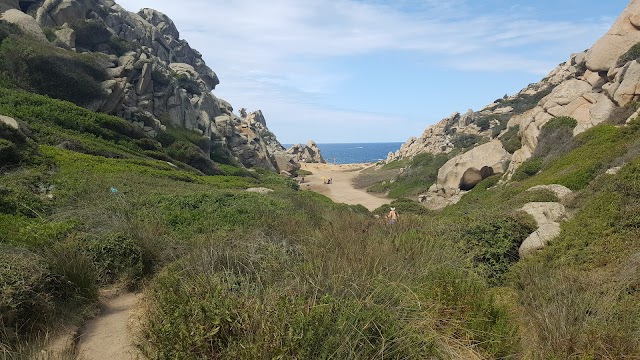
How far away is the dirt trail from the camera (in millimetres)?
5376

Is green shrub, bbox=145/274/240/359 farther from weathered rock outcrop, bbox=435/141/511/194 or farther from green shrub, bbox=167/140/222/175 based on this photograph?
green shrub, bbox=167/140/222/175

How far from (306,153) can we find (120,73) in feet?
187

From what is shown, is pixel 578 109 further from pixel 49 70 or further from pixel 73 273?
pixel 49 70

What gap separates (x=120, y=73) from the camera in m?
39.6

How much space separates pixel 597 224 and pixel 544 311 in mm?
5544

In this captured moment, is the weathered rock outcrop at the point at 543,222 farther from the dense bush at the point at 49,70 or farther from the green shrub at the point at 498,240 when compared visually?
the dense bush at the point at 49,70

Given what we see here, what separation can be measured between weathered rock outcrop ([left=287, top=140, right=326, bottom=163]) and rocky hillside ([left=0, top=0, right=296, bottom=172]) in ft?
79.7

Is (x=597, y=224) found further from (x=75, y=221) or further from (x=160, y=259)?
(x=75, y=221)

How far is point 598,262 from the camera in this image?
8.51 meters

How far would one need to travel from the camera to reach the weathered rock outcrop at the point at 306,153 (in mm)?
92375

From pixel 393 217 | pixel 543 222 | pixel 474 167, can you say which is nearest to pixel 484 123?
pixel 474 167

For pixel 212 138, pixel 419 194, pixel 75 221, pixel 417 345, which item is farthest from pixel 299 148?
pixel 417 345

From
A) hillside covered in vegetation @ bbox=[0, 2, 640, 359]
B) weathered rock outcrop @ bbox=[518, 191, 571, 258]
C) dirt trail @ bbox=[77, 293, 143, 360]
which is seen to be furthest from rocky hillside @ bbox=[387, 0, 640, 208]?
dirt trail @ bbox=[77, 293, 143, 360]

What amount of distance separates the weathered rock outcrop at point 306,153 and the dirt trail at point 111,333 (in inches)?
3226
